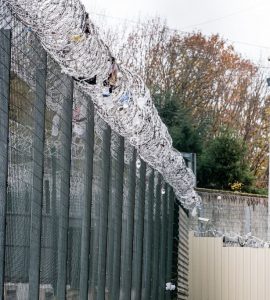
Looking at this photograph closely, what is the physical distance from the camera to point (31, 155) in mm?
3994

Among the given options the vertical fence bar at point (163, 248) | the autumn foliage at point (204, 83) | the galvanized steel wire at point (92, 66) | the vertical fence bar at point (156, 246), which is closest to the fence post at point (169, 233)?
the vertical fence bar at point (163, 248)

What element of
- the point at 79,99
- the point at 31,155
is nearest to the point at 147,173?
the point at 79,99

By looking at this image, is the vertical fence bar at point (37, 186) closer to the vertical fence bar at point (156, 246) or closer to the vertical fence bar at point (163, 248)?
the vertical fence bar at point (156, 246)

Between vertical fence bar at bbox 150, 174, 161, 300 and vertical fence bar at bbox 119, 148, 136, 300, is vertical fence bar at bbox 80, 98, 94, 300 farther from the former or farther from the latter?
vertical fence bar at bbox 150, 174, 161, 300

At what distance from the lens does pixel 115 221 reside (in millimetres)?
6586

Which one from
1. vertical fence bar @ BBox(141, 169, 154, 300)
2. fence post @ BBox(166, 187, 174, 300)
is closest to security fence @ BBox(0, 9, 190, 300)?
vertical fence bar @ BBox(141, 169, 154, 300)

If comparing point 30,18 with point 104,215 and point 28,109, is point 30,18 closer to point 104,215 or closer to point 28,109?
point 28,109

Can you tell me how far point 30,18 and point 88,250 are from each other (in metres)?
1.93

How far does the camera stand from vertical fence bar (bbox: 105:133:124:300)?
6.39 metres

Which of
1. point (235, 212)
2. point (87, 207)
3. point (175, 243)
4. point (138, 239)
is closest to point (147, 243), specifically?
point (138, 239)

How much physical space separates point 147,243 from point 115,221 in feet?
7.35

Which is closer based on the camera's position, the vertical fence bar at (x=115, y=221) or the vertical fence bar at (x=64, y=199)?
the vertical fence bar at (x=64, y=199)

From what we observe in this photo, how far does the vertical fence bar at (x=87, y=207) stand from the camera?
515 centimetres

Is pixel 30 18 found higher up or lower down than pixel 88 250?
higher up
